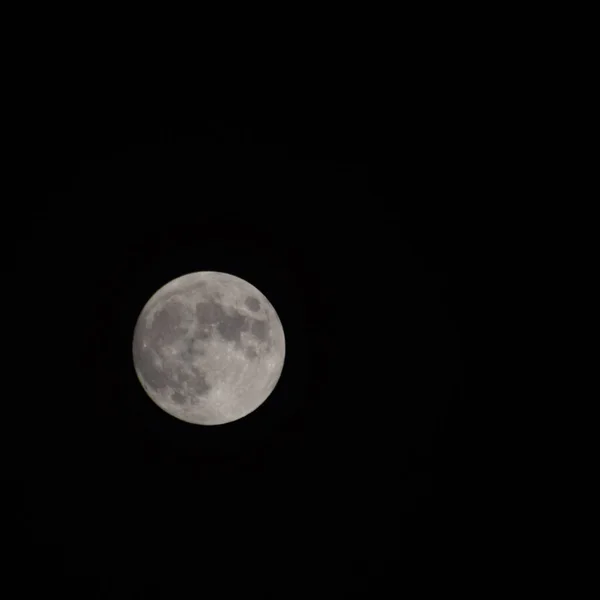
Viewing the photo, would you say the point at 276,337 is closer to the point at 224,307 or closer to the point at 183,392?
the point at 224,307

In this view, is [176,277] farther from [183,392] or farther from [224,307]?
[183,392]

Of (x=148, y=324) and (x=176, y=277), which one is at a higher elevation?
(x=176, y=277)

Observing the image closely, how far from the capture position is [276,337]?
14.6 ft

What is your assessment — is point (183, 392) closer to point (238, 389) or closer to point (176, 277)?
point (238, 389)

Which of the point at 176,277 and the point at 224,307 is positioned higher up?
the point at 176,277

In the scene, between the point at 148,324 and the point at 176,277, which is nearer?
the point at 148,324

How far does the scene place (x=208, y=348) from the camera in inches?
161

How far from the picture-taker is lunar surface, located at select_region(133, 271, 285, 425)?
162 inches

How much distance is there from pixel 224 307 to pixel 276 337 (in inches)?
21.6

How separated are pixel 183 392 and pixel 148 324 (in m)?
0.65

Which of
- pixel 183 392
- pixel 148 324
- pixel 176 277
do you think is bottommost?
pixel 183 392

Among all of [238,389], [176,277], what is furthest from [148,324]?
[238,389]

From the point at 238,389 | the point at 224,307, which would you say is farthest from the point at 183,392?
the point at 224,307

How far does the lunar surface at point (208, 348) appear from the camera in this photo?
412 centimetres
